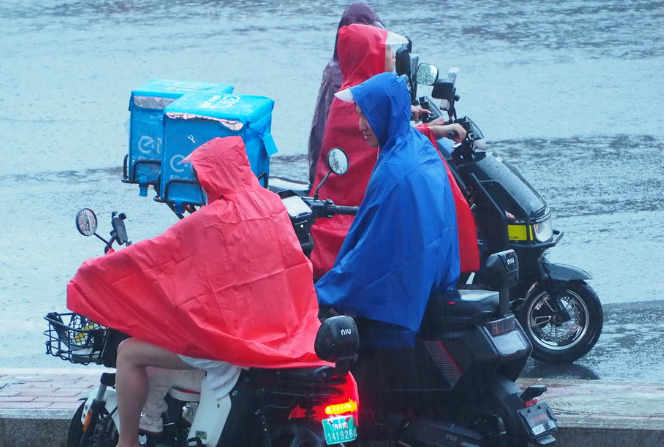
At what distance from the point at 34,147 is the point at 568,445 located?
716 cm

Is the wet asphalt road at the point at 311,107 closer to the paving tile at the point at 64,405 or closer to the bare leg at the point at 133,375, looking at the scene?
the paving tile at the point at 64,405

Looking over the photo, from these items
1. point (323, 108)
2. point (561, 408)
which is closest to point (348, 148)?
point (323, 108)

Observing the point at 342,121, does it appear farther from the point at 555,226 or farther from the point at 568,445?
the point at 555,226

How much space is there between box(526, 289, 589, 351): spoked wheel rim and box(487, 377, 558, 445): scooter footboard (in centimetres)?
164

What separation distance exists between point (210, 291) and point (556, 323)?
262 cm

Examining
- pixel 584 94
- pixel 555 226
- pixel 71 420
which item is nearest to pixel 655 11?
pixel 584 94

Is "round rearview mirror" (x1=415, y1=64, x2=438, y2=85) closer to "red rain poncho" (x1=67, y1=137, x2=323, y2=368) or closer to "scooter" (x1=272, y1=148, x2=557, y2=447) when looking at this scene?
"scooter" (x1=272, y1=148, x2=557, y2=447)

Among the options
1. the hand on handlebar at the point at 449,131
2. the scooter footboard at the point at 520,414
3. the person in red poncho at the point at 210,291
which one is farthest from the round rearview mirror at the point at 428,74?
the scooter footboard at the point at 520,414

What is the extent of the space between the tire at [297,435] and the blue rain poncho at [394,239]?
0.57 metres

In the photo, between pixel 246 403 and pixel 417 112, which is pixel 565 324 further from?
pixel 246 403

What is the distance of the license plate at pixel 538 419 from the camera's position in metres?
4.33

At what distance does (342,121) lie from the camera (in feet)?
19.1

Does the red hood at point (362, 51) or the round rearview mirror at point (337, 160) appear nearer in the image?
the round rearview mirror at point (337, 160)

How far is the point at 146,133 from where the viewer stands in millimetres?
5551
